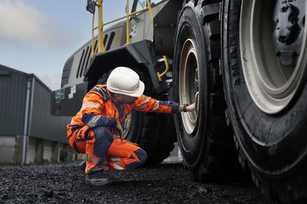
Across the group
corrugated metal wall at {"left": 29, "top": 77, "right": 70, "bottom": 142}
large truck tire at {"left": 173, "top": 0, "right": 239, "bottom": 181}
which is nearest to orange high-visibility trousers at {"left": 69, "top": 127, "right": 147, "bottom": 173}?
large truck tire at {"left": 173, "top": 0, "right": 239, "bottom": 181}

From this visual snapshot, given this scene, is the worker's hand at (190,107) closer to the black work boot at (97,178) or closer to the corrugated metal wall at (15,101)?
the black work boot at (97,178)

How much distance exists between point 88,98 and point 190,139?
1.06m

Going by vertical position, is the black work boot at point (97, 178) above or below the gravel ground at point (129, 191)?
above

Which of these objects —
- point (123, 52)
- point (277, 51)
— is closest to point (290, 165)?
point (277, 51)

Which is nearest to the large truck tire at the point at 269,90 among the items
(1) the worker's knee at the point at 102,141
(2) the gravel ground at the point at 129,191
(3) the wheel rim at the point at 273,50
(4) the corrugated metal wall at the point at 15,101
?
(3) the wheel rim at the point at 273,50

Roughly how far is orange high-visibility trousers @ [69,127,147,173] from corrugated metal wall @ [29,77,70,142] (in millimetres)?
13665

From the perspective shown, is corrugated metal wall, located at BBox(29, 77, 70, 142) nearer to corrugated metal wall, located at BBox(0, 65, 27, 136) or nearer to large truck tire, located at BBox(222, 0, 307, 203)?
corrugated metal wall, located at BBox(0, 65, 27, 136)

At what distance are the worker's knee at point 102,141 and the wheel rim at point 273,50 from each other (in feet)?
5.94

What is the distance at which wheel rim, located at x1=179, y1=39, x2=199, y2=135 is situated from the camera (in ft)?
12.5

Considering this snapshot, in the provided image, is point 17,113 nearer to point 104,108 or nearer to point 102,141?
point 104,108

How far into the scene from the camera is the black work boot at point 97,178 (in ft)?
13.2

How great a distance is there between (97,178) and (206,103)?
1367 mm

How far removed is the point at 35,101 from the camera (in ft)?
63.6

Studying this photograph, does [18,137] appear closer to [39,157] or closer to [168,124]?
[39,157]
